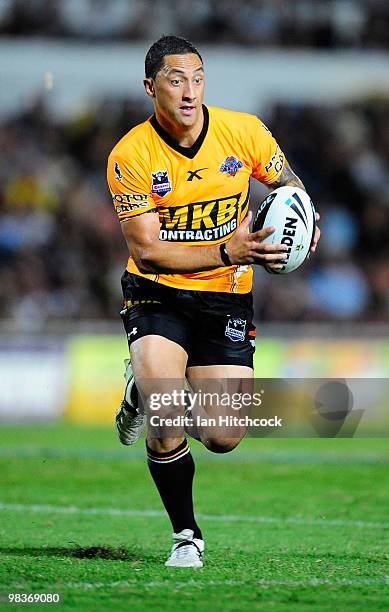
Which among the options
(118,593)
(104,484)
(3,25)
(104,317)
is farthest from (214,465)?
(3,25)

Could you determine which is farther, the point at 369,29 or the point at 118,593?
the point at 369,29

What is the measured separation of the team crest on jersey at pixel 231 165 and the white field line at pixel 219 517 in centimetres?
269

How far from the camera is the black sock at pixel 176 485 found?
6094 millimetres

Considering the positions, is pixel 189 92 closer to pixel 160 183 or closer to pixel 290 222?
pixel 160 183

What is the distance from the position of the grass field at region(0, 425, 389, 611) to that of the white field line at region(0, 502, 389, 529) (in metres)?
0.01

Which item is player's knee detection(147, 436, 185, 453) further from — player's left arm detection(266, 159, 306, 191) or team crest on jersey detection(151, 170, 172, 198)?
Result: player's left arm detection(266, 159, 306, 191)

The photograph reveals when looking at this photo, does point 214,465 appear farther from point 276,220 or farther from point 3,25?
point 3,25

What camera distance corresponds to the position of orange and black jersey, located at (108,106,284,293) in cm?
621

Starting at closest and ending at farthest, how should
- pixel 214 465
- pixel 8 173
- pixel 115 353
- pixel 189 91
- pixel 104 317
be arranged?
pixel 189 91 < pixel 214 465 < pixel 115 353 < pixel 104 317 < pixel 8 173

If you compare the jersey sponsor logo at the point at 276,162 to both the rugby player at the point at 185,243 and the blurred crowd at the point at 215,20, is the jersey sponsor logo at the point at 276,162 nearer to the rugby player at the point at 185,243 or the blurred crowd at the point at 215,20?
the rugby player at the point at 185,243

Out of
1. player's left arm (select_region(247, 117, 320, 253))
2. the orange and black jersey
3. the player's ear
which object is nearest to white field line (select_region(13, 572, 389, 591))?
the orange and black jersey

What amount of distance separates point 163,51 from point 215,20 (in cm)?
1269

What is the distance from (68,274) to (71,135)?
109 inches

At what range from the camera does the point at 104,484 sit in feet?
32.4
